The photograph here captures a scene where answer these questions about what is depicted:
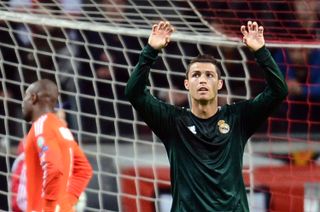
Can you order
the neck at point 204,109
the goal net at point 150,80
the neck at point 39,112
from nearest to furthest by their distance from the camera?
the neck at point 204,109 < the neck at point 39,112 < the goal net at point 150,80

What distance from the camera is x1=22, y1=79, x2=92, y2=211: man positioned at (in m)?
5.06

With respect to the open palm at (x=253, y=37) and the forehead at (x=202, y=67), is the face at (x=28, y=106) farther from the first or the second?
the open palm at (x=253, y=37)

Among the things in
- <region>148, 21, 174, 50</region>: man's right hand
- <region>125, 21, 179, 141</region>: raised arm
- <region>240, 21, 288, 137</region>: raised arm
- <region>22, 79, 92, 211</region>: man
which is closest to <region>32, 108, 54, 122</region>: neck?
<region>22, 79, 92, 211</region>: man

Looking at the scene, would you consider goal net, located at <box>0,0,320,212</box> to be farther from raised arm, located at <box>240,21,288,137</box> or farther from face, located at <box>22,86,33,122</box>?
raised arm, located at <box>240,21,288,137</box>

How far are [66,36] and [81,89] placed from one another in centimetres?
46

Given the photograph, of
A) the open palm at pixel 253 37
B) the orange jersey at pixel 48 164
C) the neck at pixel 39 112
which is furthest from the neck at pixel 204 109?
the neck at pixel 39 112

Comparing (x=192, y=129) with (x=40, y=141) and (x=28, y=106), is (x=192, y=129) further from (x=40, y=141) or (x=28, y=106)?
(x=28, y=106)

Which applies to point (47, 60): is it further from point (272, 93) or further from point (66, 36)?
point (272, 93)

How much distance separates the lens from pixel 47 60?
23.3ft

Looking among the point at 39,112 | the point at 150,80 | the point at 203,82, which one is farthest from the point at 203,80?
the point at 150,80

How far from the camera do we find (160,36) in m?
4.26

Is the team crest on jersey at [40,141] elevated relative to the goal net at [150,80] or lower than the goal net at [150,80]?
lower

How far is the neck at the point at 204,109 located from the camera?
4320 mm

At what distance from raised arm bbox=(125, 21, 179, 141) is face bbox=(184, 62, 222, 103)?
0.16 m
